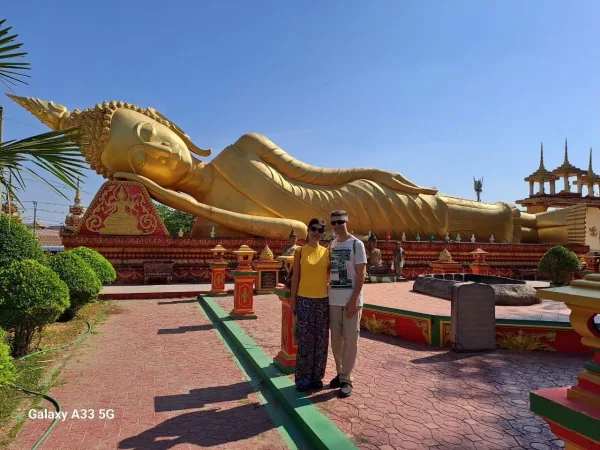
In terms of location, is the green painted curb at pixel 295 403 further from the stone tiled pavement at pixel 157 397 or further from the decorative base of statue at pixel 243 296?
the decorative base of statue at pixel 243 296

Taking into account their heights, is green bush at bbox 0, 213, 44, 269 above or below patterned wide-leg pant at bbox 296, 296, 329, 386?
above

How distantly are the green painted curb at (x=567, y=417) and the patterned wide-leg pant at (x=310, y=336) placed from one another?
1.95 m

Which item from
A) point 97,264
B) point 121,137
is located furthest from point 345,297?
point 121,137

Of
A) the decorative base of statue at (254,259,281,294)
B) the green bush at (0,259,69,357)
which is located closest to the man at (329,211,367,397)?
the green bush at (0,259,69,357)

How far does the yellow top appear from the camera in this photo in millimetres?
3385

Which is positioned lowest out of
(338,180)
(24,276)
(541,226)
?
(24,276)

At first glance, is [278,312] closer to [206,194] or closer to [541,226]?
[206,194]

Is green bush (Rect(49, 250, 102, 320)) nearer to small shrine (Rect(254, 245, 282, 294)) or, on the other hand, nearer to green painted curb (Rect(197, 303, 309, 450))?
green painted curb (Rect(197, 303, 309, 450))

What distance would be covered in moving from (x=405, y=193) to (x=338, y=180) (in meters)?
2.49

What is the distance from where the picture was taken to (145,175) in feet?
39.5

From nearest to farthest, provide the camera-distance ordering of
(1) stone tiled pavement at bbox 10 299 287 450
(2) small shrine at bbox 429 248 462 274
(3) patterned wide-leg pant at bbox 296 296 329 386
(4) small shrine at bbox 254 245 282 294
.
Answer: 1. (1) stone tiled pavement at bbox 10 299 287 450
2. (3) patterned wide-leg pant at bbox 296 296 329 386
3. (4) small shrine at bbox 254 245 282 294
4. (2) small shrine at bbox 429 248 462 274

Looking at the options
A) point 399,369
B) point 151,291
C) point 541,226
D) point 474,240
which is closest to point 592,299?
point 399,369

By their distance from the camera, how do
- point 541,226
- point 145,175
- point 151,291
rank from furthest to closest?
1. point 541,226
2. point 145,175
3. point 151,291

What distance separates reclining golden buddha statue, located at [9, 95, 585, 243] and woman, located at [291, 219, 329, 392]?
8.83m
